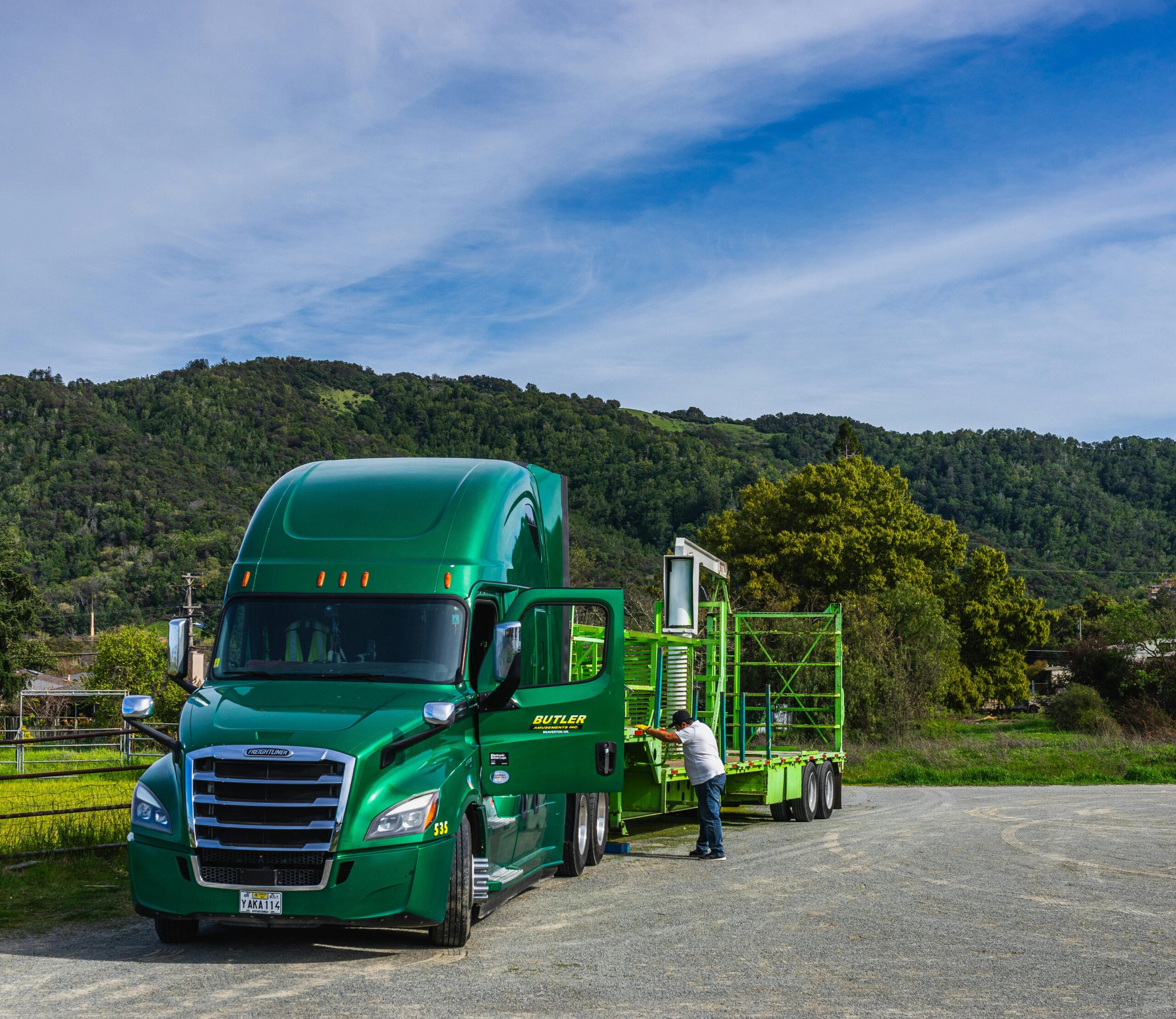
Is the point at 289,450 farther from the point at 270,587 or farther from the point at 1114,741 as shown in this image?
the point at 270,587

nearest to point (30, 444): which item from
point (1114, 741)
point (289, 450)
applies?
point (289, 450)

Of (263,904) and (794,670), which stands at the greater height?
(794,670)

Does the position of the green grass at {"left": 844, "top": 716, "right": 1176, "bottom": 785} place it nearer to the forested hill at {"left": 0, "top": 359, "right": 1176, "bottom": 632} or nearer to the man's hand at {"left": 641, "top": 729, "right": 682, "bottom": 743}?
the man's hand at {"left": 641, "top": 729, "right": 682, "bottom": 743}

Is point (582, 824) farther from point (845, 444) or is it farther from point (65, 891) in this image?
point (845, 444)

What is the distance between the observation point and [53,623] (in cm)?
9438

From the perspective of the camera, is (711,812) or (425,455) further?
(425,455)

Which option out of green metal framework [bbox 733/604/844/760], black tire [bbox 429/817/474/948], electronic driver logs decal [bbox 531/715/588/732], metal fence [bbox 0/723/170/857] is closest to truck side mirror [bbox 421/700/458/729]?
black tire [bbox 429/817/474/948]

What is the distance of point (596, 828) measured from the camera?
13.7m

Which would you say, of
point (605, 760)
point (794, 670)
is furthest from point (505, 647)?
point (794, 670)

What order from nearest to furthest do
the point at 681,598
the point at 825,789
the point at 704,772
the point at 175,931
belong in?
the point at 175,931
the point at 704,772
the point at 681,598
the point at 825,789

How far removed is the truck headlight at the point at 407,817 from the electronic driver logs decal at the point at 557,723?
1.14m

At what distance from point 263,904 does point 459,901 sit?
139cm

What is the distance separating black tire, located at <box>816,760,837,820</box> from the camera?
804 inches

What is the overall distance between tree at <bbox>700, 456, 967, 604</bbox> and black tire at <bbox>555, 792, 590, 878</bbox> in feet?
127
